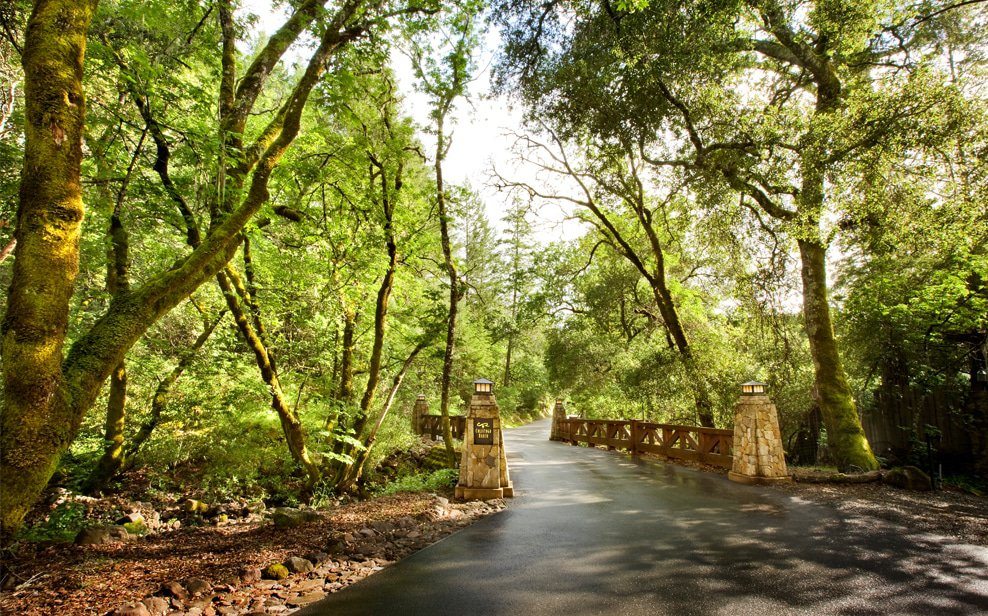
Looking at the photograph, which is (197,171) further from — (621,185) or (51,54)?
(621,185)

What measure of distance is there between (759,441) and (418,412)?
45.1 ft

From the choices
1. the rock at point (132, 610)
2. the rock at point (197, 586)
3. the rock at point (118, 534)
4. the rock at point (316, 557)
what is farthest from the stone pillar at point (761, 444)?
the rock at point (118, 534)

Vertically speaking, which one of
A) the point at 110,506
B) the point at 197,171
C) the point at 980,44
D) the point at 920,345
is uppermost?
the point at 980,44

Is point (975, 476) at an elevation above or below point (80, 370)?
below

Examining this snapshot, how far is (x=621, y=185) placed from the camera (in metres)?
12.6

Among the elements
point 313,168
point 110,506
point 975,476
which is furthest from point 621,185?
point 110,506

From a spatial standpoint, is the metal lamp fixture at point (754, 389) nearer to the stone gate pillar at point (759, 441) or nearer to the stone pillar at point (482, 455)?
the stone gate pillar at point (759, 441)

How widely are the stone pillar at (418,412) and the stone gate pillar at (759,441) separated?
12.8 meters

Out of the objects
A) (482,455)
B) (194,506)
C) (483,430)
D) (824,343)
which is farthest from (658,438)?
(194,506)

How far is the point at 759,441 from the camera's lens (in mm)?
8125

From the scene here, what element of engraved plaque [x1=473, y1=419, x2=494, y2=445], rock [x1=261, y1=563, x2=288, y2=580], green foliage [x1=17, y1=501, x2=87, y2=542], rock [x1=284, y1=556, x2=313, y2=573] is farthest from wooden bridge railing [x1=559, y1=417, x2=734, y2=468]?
green foliage [x1=17, y1=501, x2=87, y2=542]

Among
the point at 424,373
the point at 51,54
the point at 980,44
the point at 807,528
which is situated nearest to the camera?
the point at 51,54

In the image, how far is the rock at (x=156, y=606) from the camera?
295cm

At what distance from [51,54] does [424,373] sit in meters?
12.0
